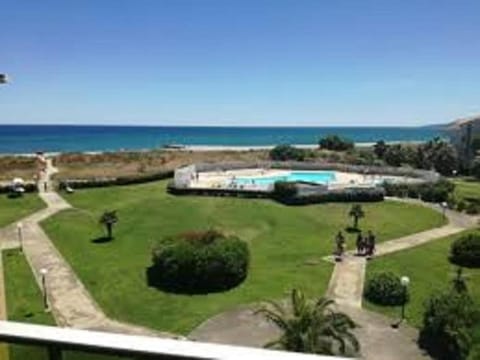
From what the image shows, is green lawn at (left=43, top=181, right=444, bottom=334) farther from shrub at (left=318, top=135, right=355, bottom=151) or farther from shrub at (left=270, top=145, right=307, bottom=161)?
shrub at (left=318, top=135, right=355, bottom=151)

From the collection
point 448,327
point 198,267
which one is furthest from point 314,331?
A: point 198,267

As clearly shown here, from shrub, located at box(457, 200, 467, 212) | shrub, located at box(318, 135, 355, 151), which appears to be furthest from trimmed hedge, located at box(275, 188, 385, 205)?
shrub, located at box(318, 135, 355, 151)

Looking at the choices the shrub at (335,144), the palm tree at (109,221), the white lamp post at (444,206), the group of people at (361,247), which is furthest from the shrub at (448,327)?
the shrub at (335,144)

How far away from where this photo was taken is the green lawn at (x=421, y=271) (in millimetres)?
29083

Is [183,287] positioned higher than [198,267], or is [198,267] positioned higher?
[198,267]

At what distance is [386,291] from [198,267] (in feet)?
31.2

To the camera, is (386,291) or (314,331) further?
(386,291)

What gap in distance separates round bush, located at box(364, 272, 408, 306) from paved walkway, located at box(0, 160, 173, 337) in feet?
34.3

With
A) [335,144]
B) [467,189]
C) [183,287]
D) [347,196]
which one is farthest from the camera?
[335,144]

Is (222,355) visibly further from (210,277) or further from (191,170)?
(191,170)

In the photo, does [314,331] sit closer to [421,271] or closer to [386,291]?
[386,291]

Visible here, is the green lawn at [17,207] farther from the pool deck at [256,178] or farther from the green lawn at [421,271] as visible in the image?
the green lawn at [421,271]

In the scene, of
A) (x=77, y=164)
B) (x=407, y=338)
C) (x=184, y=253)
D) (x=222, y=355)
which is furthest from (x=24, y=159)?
(x=222, y=355)

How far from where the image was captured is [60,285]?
32.4 m
